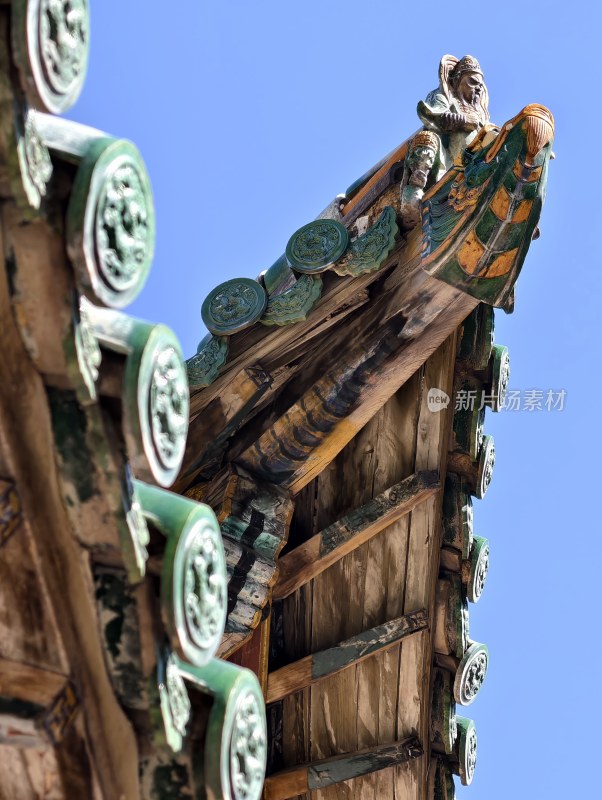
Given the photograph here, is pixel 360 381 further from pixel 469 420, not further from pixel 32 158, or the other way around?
pixel 32 158

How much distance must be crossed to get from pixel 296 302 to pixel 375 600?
163cm

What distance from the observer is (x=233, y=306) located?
6680mm

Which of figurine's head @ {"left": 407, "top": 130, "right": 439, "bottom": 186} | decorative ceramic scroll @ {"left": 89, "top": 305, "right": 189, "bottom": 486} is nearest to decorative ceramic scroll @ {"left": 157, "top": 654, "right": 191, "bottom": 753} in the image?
decorative ceramic scroll @ {"left": 89, "top": 305, "right": 189, "bottom": 486}

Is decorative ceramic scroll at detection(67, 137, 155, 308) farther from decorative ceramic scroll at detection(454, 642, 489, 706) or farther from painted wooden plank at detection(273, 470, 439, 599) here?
decorative ceramic scroll at detection(454, 642, 489, 706)

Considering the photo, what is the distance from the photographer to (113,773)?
13.4 feet

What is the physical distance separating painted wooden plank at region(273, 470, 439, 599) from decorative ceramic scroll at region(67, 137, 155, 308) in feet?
11.1

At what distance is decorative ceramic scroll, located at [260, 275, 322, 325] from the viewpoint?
21.4 ft

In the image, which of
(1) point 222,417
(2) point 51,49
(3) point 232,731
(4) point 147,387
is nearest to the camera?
(2) point 51,49

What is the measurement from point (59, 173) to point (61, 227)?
0.44 feet

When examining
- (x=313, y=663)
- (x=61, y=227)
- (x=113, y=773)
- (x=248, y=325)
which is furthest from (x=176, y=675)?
(x=313, y=663)

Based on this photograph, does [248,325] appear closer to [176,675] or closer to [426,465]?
[426,465]

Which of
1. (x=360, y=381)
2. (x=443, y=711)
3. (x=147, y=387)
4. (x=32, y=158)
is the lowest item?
(x=147, y=387)

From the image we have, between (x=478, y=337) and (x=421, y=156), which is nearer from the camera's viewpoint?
(x=421, y=156)

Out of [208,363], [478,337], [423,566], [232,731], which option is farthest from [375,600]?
[232,731]
